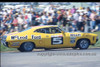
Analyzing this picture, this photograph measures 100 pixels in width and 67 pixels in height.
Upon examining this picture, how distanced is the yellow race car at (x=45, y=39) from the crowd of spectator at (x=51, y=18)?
827 millimetres

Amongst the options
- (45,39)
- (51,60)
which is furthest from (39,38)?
(51,60)

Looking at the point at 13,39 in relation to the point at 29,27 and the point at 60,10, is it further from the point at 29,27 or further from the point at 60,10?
the point at 60,10

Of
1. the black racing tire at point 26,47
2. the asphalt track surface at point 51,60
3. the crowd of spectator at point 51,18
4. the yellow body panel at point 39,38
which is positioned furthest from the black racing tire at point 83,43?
the black racing tire at point 26,47

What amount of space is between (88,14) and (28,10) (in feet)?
11.0

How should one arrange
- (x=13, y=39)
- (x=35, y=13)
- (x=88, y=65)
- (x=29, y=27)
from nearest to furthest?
(x=88, y=65)
(x=13, y=39)
(x=29, y=27)
(x=35, y=13)

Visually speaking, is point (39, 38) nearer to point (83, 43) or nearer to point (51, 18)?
point (83, 43)

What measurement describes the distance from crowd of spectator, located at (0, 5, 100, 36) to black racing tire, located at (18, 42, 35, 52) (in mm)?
1215

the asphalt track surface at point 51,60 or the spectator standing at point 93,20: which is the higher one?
the spectator standing at point 93,20

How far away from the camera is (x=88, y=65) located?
893 centimetres

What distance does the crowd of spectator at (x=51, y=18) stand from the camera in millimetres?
14977

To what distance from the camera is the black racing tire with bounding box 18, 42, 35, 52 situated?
13.2 m

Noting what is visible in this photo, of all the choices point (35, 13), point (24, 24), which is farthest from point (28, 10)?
point (24, 24)

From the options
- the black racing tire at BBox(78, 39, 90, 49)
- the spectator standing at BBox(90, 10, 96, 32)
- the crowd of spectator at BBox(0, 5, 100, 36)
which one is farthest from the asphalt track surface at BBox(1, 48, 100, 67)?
the spectator standing at BBox(90, 10, 96, 32)

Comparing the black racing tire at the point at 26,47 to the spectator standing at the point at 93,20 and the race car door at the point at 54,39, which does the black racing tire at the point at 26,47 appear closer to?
the race car door at the point at 54,39
